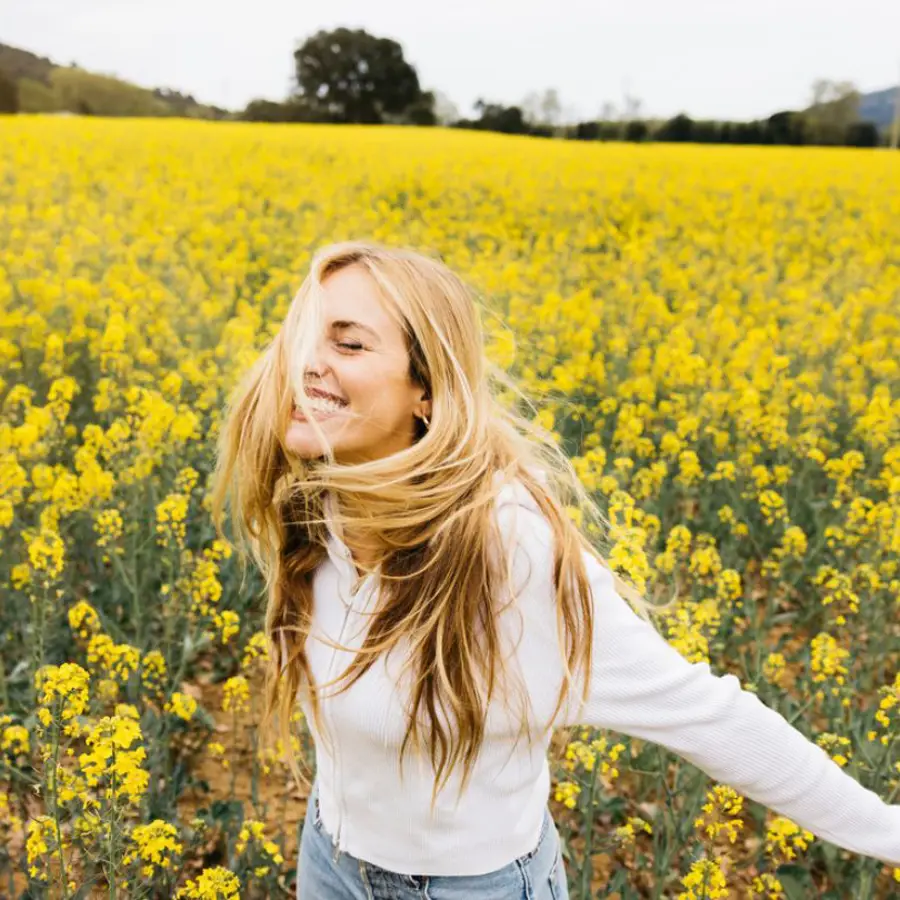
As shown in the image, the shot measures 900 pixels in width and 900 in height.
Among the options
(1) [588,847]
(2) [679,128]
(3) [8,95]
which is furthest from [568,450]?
(2) [679,128]

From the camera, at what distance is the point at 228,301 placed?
286 inches

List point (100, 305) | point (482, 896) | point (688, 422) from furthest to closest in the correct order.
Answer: point (100, 305) < point (688, 422) < point (482, 896)

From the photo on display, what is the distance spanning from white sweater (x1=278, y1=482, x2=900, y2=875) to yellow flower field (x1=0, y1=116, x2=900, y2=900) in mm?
419

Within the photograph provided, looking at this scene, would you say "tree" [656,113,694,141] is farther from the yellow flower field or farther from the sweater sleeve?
the sweater sleeve

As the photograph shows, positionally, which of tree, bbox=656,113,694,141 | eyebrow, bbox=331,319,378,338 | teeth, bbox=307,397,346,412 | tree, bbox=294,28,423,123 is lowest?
teeth, bbox=307,397,346,412

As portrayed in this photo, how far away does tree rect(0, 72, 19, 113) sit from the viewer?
914 inches

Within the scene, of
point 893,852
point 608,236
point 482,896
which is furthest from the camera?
point 608,236

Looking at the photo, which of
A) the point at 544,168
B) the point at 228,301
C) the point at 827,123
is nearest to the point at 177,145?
the point at 544,168

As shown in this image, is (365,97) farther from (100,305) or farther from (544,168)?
(100,305)

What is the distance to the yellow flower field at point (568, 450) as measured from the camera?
238 cm

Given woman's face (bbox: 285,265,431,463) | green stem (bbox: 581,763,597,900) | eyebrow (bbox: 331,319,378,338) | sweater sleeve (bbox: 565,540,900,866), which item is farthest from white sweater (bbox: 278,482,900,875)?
green stem (bbox: 581,763,597,900)

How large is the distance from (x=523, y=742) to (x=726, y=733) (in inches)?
13.6

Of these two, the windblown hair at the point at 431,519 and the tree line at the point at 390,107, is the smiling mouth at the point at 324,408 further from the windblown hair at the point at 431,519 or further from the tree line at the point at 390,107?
the tree line at the point at 390,107

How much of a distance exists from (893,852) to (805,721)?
167cm
